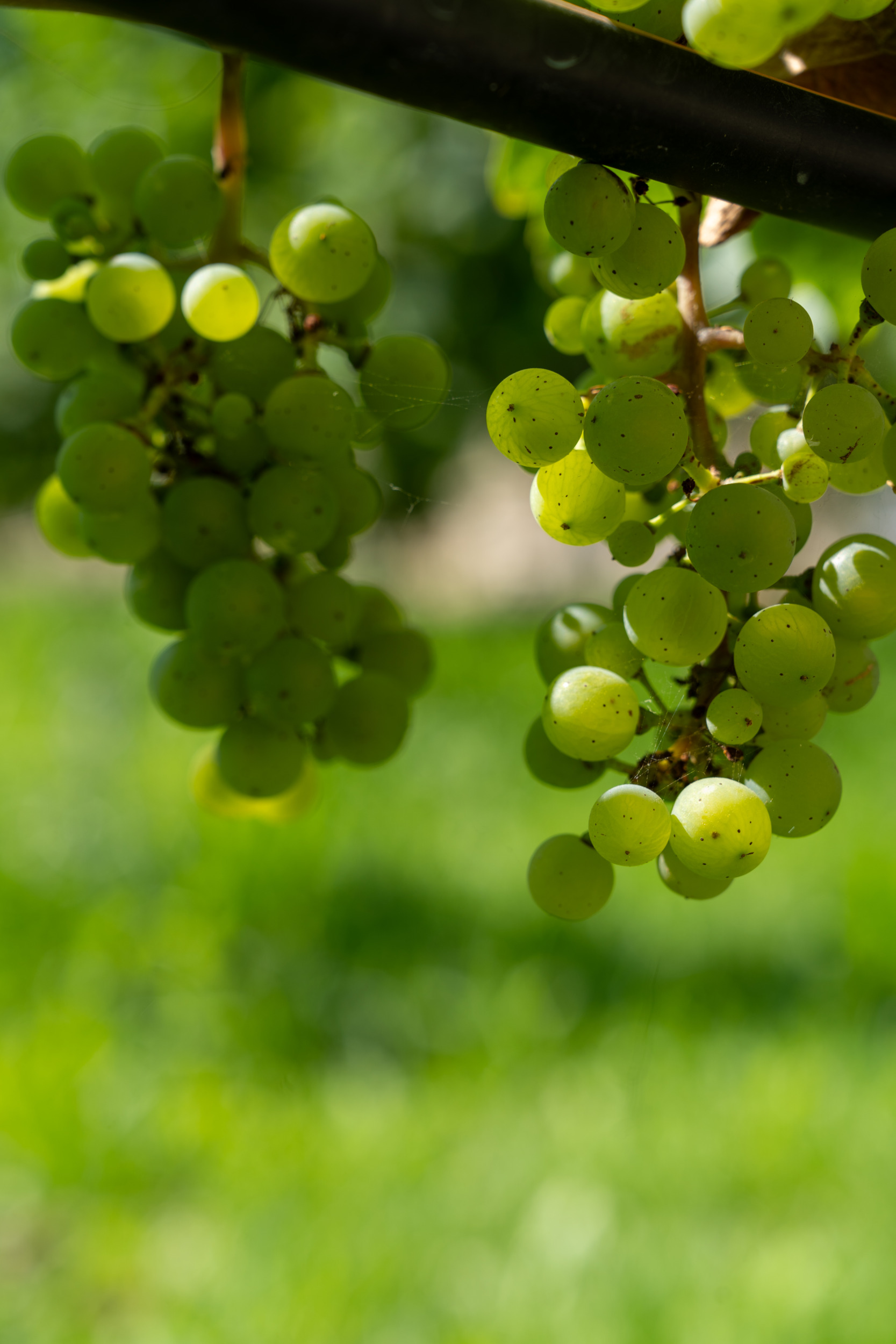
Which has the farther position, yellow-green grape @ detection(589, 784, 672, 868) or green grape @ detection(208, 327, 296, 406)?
green grape @ detection(208, 327, 296, 406)

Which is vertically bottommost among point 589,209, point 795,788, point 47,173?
point 795,788

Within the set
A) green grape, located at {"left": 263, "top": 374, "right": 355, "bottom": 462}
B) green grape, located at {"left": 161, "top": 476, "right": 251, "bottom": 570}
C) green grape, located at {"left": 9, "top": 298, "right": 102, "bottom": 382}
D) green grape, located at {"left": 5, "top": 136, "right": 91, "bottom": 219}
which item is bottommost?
green grape, located at {"left": 161, "top": 476, "right": 251, "bottom": 570}

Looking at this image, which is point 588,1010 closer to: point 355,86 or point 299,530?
point 299,530

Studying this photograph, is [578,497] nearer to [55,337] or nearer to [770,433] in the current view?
[770,433]

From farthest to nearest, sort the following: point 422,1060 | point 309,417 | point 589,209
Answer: point 422,1060, point 309,417, point 589,209

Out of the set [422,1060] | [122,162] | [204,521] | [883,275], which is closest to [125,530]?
[204,521]

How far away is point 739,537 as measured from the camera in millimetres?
233

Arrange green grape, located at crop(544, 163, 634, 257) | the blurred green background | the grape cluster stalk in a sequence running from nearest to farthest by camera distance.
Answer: green grape, located at crop(544, 163, 634, 257), the grape cluster stalk, the blurred green background

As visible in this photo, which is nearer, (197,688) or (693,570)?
(693,570)

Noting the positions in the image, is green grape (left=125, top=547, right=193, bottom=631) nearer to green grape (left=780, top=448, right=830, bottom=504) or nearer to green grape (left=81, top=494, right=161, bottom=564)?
green grape (left=81, top=494, right=161, bottom=564)

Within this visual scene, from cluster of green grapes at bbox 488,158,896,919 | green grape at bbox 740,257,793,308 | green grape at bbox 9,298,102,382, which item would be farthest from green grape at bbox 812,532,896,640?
green grape at bbox 9,298,102,382

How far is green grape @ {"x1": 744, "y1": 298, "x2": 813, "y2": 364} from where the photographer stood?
244 mm

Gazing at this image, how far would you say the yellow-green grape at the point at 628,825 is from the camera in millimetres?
232

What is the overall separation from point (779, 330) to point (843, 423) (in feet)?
0.08
